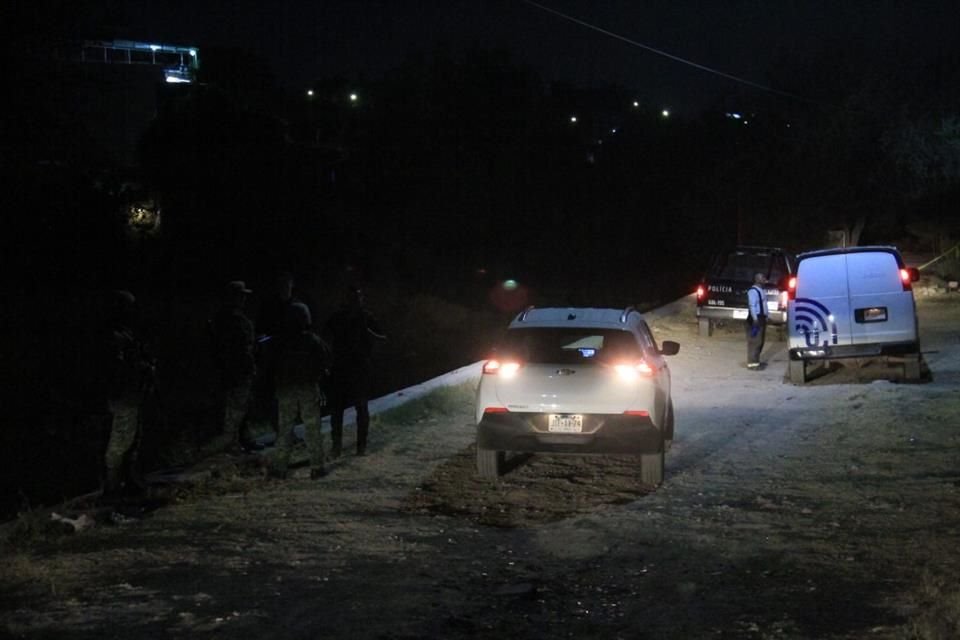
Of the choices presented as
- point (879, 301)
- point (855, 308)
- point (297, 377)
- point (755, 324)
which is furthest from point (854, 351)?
point (297, 377)

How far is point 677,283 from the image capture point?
42500mm

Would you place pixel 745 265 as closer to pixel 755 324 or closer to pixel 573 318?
pixel 755 324

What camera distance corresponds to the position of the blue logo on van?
16.1 meters

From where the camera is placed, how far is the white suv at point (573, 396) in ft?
31.3

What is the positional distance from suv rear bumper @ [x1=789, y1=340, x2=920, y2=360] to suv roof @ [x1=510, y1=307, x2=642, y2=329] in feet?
21.6

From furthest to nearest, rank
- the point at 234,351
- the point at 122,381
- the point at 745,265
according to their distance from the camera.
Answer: the point at 745,265 → the point at 234,351 → the point at 122,381

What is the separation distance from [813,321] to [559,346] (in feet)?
24.6

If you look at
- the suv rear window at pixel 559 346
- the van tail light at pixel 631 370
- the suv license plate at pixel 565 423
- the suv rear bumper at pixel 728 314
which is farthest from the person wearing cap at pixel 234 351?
the suv rear bumper at pixel 728 314

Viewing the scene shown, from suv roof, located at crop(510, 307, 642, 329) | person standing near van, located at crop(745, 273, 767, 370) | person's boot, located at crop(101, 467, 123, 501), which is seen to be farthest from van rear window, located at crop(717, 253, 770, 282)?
person's boot, located at crop(101, 467, 123, 501)

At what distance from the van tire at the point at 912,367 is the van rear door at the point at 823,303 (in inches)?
36.1

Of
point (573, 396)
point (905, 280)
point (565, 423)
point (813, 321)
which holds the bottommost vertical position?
point (565, 423)

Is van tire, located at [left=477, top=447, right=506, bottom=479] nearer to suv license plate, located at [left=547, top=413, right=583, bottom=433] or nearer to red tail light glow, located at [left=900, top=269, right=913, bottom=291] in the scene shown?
suv license plate, located at [left=547, top=413, right=583, bottom=433]

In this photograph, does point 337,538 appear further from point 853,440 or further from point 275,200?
point 275,200

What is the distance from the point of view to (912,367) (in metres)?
16.2
